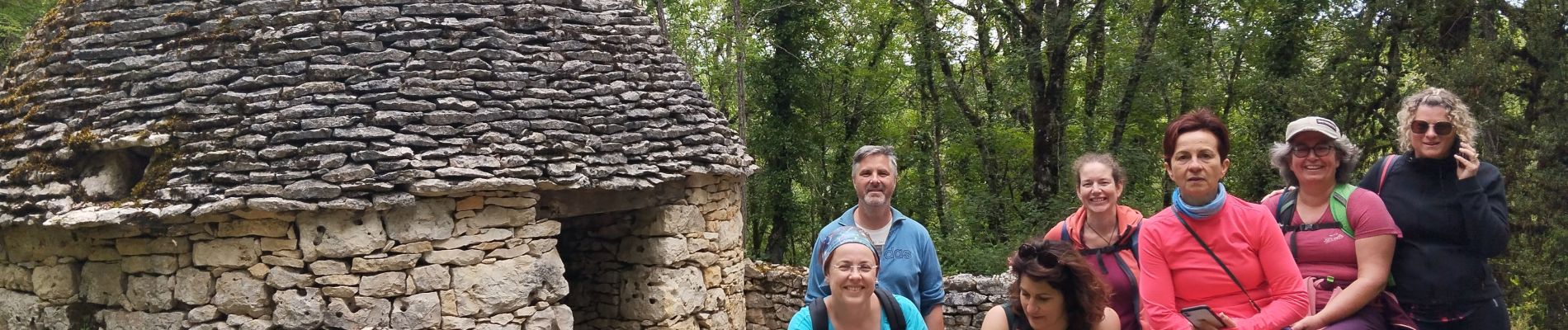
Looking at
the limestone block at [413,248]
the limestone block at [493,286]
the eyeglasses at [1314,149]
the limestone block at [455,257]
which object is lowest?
the limestone block at [493,286]

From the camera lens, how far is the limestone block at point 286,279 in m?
5.82

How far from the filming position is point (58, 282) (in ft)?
21.1

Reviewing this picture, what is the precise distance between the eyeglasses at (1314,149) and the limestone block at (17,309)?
7456 mm

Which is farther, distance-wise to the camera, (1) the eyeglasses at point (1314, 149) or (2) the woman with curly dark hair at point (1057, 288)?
(1) the eyeglasses at point (1314, 149)

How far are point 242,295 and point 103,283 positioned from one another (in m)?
1.22

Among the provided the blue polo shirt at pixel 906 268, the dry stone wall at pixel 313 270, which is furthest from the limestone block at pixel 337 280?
the blue polo shirt at pixel 906 268

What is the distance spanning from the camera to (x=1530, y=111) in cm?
923

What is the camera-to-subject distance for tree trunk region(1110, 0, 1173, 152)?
1321 cm

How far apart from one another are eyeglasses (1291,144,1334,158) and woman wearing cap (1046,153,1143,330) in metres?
0.62

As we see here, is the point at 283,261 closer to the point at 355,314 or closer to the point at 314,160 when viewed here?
the point at 355,314

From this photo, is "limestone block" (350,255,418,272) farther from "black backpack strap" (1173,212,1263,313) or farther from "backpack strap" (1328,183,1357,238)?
"backpack strap" (1328,183,1357,238)

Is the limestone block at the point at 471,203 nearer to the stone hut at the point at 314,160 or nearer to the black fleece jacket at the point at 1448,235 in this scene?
the stone hut at the point at 314,160

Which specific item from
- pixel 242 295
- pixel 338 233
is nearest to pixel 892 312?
pixel 338 233

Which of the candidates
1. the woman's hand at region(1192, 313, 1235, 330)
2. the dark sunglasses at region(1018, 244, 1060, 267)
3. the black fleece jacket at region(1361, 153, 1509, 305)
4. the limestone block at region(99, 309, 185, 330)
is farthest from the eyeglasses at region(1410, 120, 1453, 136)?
the limestone block at region(99, 309, 185, 330)
